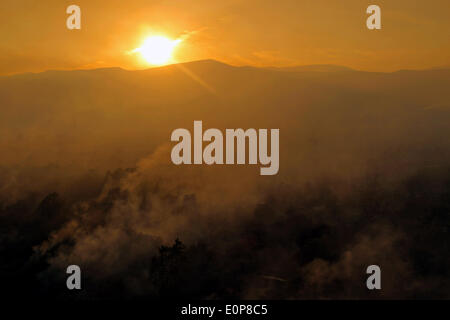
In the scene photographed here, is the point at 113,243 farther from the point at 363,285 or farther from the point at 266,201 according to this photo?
the point at 363,285

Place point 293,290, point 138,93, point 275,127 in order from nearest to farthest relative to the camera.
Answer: point 293,290
point 275,127
point 138,93

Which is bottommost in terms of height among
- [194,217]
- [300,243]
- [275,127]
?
[300,243]

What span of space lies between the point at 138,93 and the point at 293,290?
478cm

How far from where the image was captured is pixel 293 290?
4.52m

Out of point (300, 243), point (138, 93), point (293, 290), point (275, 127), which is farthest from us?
point (138, 93)

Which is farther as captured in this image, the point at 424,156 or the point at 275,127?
the point at 424,156
